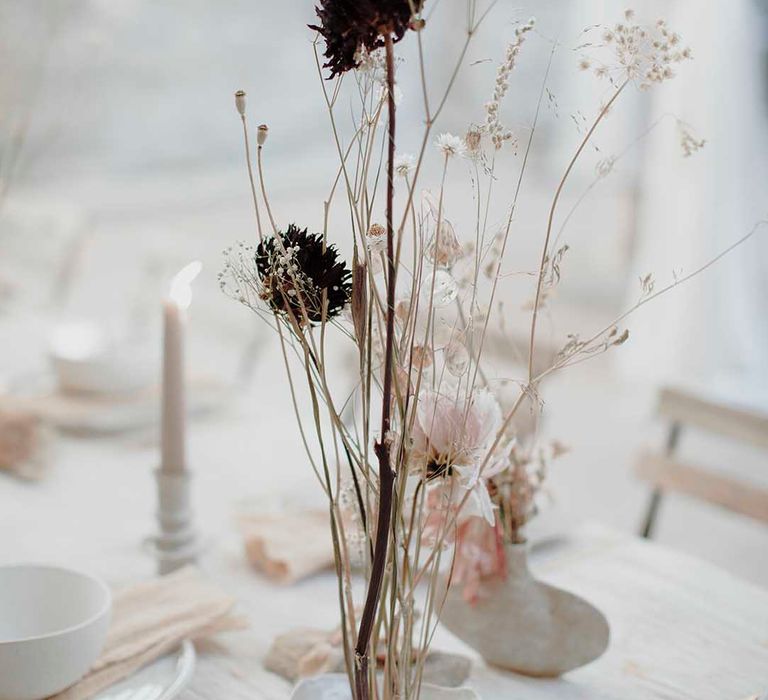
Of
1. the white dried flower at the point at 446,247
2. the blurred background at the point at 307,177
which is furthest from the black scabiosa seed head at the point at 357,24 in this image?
the blurred background at the point at 307,177

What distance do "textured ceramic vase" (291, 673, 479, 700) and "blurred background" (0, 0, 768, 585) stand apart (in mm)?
1230

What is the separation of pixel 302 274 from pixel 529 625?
403mm

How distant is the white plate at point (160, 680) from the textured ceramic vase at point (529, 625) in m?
0.23

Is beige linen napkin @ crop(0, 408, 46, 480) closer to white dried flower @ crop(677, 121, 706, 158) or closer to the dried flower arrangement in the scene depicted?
the dried flower arrangement

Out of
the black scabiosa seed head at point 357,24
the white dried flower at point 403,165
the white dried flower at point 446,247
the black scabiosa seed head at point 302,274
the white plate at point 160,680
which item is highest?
the black scabiosa seed head at point 357,24

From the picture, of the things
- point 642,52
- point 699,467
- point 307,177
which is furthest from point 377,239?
point 307,177

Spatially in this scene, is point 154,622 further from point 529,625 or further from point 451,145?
point 451,145

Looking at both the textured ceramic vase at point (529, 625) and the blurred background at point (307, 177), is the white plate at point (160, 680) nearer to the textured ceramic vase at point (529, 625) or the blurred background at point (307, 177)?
the textured ceramic vase at point (529, 625)

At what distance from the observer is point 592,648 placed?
786 mm

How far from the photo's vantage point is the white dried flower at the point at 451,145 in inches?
20.9

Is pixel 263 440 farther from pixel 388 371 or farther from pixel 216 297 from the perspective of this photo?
pixel 216 297

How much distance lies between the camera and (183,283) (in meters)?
0.89

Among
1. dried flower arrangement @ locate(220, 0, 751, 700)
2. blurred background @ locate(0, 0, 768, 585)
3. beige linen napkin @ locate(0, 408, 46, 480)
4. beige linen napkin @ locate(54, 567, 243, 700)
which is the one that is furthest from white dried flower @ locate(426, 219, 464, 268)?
blurred background @ locate(0, 0, 768, 585)

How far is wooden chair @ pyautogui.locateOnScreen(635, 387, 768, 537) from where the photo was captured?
1.32m
